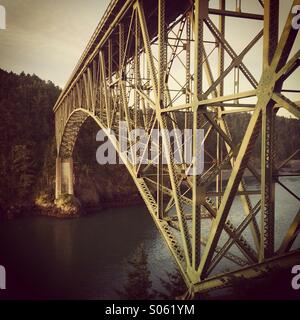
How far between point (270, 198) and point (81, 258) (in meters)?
19.2

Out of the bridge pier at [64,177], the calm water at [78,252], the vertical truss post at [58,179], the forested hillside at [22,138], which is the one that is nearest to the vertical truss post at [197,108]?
the calm water at [78,252]

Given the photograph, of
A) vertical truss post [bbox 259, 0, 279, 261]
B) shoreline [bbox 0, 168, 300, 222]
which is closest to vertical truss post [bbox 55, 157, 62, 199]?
shoreline [bbox 0, 168, 300, 222]

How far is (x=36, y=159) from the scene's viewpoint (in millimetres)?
41875

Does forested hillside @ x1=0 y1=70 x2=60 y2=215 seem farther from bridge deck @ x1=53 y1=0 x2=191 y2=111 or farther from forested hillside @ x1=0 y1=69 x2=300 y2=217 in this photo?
bridge deck @ x1=53 y1=0 x2=191 y2=111

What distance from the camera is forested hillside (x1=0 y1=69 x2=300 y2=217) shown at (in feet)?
125

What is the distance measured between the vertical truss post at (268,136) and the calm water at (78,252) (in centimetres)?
1267

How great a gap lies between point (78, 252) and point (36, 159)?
22933mm

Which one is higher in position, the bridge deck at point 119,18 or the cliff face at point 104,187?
the bridge deck at point 119,18

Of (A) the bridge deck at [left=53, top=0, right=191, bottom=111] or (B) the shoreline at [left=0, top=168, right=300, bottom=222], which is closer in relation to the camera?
(A) the bridge deck at [left=53, top=0, right=191, bottom=111]

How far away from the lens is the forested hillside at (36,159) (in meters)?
38.0

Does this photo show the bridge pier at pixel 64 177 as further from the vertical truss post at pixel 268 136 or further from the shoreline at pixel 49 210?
the vertical truss post at pixel 268 136

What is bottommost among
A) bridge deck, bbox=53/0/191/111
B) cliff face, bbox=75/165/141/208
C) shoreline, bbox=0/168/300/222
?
shoreline, bbox=0/168/300/222

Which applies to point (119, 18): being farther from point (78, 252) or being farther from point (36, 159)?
point (36, 159)

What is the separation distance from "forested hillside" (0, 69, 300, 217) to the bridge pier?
Answer: 156 cm
